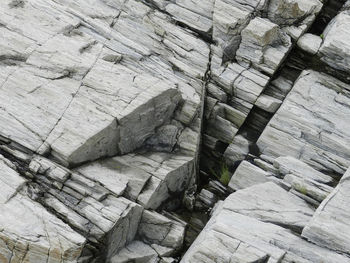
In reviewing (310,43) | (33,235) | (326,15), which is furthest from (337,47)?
(33,235)

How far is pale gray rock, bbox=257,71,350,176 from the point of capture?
2008 cm

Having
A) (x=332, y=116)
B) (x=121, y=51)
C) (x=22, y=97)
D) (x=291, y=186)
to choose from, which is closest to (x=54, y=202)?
(x=22, y=97)

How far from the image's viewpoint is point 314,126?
20.5m

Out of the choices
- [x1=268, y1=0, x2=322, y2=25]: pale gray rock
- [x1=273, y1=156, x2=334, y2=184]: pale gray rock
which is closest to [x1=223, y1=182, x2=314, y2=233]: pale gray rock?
[x1=273, y1=156, x2=334, y2=184]: pale gray rock

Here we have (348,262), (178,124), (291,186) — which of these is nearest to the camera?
(348,262)

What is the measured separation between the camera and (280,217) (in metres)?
17.1

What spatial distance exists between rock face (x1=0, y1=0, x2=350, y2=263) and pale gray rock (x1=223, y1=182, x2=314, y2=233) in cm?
6

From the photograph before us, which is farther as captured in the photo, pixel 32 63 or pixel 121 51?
pixel 121 51

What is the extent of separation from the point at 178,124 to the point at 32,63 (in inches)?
256

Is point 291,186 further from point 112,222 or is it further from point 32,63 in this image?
point 32,63

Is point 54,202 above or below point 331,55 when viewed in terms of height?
below

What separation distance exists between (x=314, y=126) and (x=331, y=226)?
18.8 ft

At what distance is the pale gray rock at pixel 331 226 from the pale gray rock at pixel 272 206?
2.01 feet

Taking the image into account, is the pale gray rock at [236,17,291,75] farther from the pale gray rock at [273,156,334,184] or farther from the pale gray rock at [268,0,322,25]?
the pale gray rock at [273,156,334,184]
